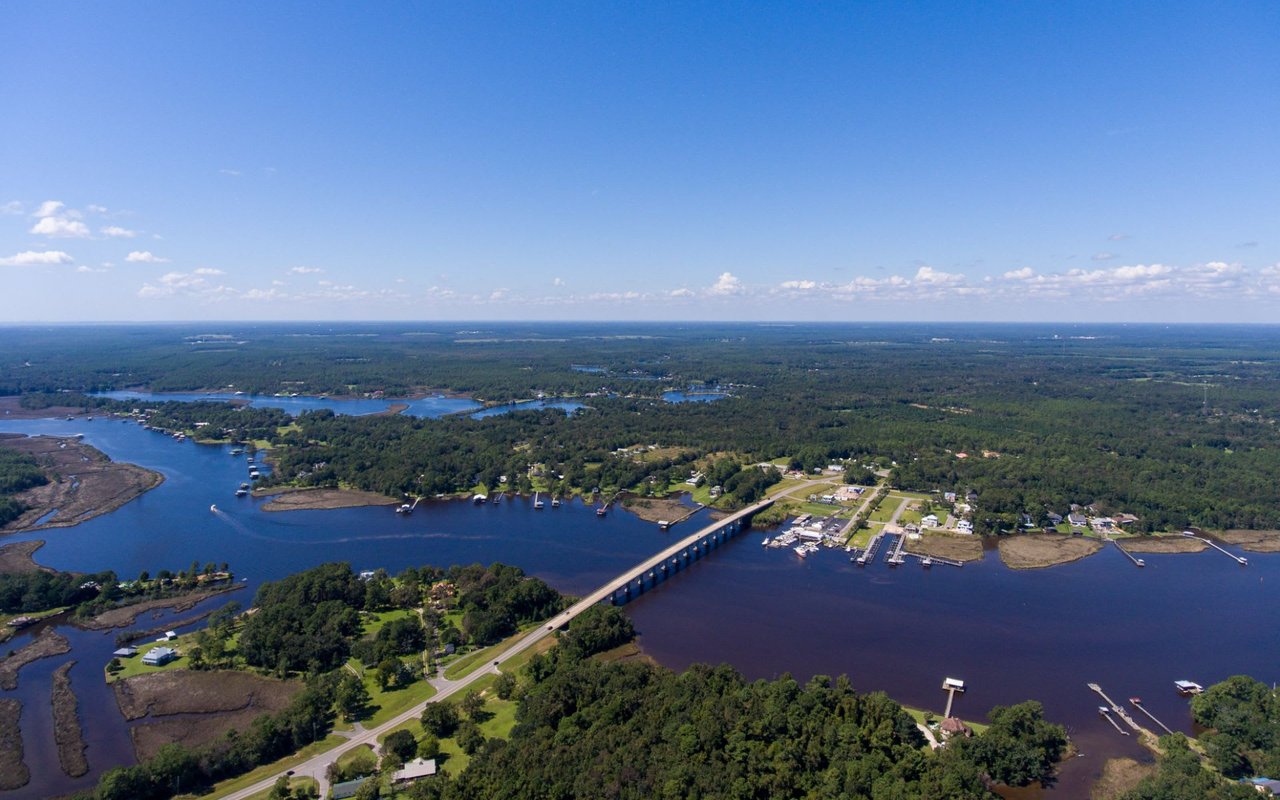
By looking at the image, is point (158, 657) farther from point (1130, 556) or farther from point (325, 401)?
point (325, 401)

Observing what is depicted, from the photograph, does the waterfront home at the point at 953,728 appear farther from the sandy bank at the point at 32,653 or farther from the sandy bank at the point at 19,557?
the sandy bank at the point at 19,557

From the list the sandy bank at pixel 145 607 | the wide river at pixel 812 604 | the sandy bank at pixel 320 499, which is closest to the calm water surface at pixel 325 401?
the sandy bank at pixel 320 499

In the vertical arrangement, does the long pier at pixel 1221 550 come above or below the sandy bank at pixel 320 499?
below

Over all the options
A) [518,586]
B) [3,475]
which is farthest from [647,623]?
[3,475]

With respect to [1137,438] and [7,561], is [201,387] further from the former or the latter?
[1137,438]

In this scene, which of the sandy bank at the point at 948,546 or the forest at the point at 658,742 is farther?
the sandy bank at the point at 948,546

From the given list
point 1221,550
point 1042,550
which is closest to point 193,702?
point 1042,550
